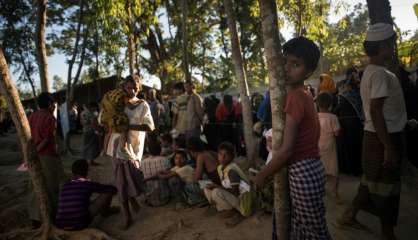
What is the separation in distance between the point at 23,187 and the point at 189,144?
4000mm

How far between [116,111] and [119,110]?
4cm

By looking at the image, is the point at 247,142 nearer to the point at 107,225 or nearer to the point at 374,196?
the point at 107,225

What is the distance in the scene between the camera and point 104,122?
4289mm

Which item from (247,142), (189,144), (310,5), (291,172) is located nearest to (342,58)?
(310,5)

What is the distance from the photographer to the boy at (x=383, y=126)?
8.75 feet

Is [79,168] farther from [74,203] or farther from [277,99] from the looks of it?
[277,99]

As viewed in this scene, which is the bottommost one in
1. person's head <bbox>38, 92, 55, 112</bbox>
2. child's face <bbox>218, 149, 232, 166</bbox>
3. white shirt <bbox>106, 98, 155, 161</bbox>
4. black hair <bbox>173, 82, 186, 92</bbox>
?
child's face <bbox>218, 149, 232, 166</bbox>

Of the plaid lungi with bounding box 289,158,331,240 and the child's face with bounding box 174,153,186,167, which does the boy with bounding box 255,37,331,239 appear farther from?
the child's face with bounding box 174,153,186,167

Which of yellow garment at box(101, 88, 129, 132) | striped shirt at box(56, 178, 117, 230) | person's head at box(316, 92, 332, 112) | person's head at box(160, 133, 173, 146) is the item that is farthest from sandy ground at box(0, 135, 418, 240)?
person's head at box(160, 133, 173, 146)

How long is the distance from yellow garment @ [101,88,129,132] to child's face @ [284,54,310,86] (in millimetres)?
2584

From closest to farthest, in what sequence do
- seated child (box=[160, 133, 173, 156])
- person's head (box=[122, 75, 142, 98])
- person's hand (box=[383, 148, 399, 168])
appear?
person's hand (box=[383, 148, 399, 168]) → person's head (box=[122, 75, 142, 98]) → seated child (box=[160, 133, 173, 156])

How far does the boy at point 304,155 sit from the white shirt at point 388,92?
0.89 meters

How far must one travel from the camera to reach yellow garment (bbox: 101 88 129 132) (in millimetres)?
4156

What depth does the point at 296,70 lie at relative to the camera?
6.85 feet
